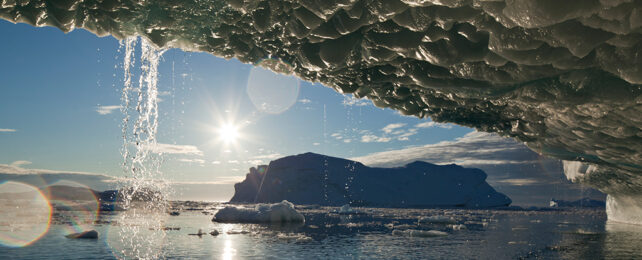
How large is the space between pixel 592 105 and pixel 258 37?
6.68 metres

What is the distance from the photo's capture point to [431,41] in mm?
5543

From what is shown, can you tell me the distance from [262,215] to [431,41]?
28230 mm

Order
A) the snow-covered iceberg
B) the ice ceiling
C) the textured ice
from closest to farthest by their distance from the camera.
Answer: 1. the ice ceiling
2. the textured ice
3. the snow-covered iceberg

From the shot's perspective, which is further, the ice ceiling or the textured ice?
the textured ice

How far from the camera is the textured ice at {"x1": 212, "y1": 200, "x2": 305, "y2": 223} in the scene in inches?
1241

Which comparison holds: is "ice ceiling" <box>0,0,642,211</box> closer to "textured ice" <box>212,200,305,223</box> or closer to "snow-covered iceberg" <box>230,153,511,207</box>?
"textured ice" <box>212,200,305,223</box>

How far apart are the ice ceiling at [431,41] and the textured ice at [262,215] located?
78.8ft

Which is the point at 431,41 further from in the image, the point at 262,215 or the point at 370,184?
the point at 370,184

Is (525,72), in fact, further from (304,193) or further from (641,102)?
(304,193)

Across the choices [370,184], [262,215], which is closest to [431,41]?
[262,215]

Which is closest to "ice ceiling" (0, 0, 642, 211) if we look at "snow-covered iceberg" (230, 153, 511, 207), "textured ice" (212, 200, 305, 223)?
"textured ice" (212, 200, 305, 223)

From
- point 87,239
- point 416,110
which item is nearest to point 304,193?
point 87,239

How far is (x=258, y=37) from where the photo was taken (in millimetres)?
7066

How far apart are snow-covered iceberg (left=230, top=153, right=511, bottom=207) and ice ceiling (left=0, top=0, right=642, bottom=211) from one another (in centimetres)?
9620
